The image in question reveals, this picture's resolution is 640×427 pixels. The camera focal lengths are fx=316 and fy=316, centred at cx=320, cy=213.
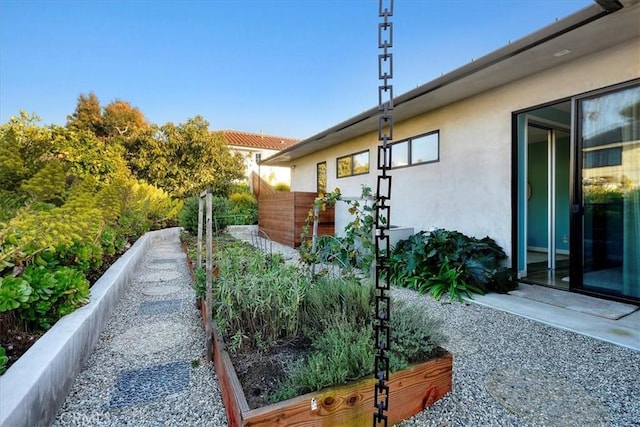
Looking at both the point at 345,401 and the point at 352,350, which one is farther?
the point at 352,350

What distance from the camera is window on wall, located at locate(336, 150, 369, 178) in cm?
773

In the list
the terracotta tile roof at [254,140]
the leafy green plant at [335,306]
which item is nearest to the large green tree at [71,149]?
the leafy green plant at [335,306]

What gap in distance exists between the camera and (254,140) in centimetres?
2275

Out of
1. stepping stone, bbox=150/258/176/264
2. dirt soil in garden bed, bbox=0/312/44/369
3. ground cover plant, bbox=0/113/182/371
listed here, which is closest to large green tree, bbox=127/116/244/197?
stepping stone, bbox=150/258/176/264

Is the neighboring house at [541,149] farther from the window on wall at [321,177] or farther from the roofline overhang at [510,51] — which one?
the window on wall at [321,177]

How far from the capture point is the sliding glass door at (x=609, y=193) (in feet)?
11.3

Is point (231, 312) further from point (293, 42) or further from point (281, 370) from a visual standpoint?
point (293, 42)

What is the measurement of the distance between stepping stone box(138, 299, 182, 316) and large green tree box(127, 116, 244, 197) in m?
10.7

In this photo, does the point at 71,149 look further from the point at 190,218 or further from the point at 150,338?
the point at 150,338

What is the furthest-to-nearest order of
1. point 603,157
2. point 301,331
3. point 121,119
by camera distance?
point 121,119
point 603,157
point 301,331

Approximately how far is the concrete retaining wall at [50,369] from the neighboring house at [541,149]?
473cm

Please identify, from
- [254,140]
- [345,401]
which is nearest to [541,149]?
[345,401]

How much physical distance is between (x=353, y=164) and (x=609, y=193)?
17.6ft

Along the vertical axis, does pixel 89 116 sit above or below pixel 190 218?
above
